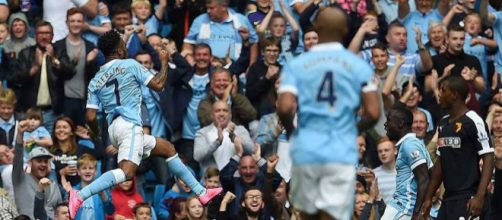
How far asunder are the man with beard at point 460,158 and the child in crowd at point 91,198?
4.72 meters

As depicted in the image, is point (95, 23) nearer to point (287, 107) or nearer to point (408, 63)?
point (408, 63)

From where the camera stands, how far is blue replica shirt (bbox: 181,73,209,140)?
23141mm

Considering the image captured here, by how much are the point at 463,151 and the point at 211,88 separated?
6208 millimetres

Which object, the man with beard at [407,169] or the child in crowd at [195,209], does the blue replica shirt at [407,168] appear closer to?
the man with beard at [407,169]

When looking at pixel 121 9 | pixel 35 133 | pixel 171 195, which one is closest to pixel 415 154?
pixel 171 195

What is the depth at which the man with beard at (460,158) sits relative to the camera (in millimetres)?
17281

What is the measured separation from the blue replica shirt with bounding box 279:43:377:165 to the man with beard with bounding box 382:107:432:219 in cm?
365

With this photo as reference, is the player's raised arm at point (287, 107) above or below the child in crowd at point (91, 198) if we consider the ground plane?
above

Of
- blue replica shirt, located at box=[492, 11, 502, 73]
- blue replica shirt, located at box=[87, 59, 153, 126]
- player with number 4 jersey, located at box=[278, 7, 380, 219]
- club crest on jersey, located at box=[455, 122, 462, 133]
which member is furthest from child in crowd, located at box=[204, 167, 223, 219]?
player with number 4 jersey, located at box=[278, 7, 380, 219]

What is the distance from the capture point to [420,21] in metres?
24.9

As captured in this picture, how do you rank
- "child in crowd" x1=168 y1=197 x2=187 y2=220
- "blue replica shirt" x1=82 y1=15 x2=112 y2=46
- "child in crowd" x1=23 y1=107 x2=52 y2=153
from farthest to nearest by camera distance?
"blue replica shirt" x1=82 y1=15 x2=112 y2=46
"child in crowd" x1=23 y1=107 x2=52 y2=153
"child in crowd" x1=168 y1=197 x2=187 y2=220

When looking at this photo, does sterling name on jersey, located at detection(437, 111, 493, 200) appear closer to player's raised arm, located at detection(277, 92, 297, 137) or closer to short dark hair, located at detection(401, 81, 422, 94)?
player's raised arm, located at detection(277, 92, 297, 137)

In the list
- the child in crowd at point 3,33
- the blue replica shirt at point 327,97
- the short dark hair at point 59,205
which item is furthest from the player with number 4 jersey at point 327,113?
the child in crowd at point 3,33

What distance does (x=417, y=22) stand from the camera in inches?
981
